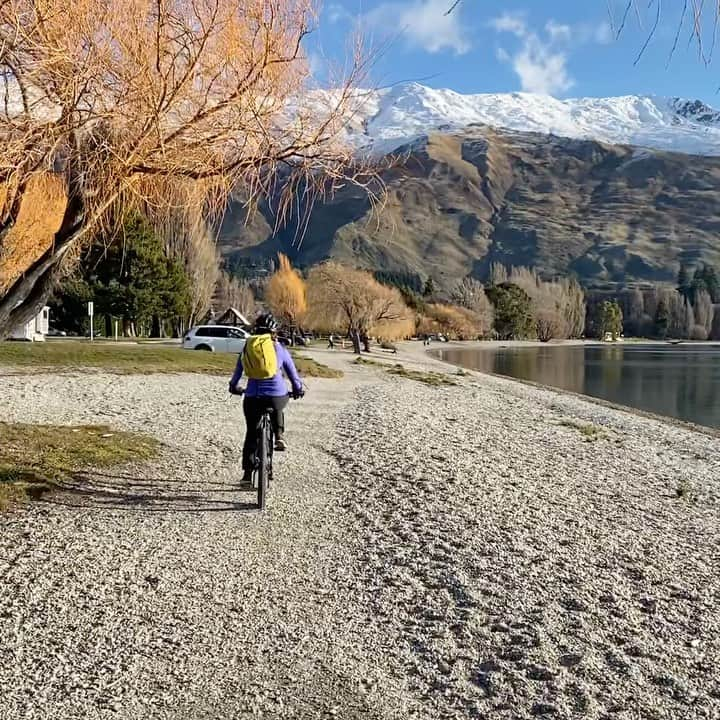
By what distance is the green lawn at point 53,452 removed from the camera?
704 cm

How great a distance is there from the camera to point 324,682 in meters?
3.53

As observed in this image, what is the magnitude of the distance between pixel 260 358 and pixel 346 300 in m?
50.0

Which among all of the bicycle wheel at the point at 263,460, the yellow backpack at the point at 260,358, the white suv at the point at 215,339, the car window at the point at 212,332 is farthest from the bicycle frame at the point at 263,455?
the car window at the point at 212,332

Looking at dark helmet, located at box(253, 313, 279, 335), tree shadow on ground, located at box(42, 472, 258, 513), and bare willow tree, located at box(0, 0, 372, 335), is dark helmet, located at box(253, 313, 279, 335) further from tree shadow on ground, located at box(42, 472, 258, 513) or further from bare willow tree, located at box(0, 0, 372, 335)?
tree shadow on ground, located at box(42, 472, 258, 513)

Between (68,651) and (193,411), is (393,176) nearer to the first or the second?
(68,651)

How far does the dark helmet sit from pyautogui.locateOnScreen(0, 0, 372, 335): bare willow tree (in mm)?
1575

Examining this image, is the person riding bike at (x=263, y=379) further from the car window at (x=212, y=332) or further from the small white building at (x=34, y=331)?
the car window at (x=212, y=332)

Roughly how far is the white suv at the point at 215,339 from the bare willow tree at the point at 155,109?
34120 mm

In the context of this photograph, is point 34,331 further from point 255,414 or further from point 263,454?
point 263,454

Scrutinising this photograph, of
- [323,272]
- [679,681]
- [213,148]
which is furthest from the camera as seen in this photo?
[323,272]

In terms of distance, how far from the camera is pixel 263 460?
21.9ft

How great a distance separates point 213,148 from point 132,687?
3912 mm

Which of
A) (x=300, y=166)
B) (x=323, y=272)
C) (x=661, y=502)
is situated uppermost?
(x=323, y=272)

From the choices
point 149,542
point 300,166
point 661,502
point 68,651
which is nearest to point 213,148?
point 300,166
